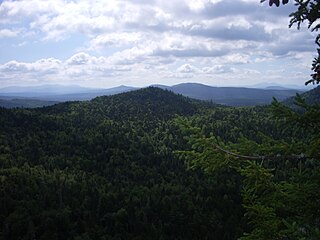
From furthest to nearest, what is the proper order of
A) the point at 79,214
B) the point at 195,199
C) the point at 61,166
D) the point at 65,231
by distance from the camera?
the point at 61,166 → the point at 195,199 → the point at 79,214 → the point at 65,231

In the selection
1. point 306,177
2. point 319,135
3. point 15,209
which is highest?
point 319,135

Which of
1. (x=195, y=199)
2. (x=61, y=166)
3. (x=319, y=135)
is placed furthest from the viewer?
(x=61, y=166)

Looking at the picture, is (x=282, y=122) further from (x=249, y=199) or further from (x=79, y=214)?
(x=79, y=214)

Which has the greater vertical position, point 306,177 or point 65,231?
point 306,177

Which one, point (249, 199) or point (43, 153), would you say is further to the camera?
point (43, 153)

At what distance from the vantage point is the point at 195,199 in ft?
426

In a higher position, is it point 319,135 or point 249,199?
point 319,135

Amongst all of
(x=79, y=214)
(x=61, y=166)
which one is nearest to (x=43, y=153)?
(x=61, y=166)

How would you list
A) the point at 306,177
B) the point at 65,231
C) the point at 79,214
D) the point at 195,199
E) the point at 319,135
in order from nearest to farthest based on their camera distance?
the point at 319,135, the point at 306,177, the point at 65,231, the point at 79,214, the point at 195,199

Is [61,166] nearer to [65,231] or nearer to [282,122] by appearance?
[65,231]

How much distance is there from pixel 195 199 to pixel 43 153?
9628cm

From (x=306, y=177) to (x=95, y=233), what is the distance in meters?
106

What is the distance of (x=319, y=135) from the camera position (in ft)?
29.1

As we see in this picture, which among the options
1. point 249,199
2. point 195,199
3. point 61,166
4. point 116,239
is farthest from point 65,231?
point 249,199
